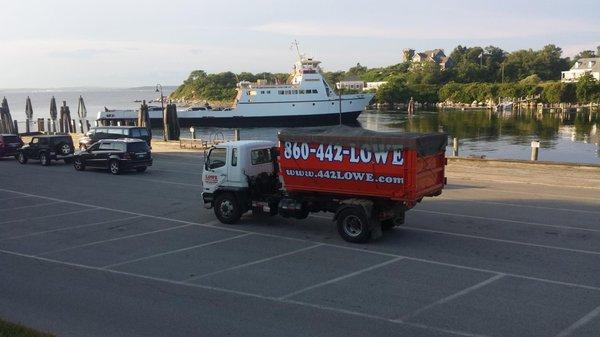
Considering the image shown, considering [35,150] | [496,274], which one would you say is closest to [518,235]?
[496,274]

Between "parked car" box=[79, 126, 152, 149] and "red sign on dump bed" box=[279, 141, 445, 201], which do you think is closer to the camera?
"red sign on dump bed" box=[279, 141, 445, 201]

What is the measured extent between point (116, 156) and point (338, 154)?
1697cm

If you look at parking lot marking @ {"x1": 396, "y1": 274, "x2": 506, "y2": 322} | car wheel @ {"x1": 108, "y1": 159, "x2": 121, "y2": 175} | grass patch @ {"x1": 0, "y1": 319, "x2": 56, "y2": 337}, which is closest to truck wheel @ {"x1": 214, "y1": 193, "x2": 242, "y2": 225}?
parking lot marking @ {"x1": 396, "y1": 274, "x2": 506, "y2": 322}

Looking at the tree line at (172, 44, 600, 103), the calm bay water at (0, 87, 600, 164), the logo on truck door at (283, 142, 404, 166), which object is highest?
the tree line at (172, 44, 600, 103)

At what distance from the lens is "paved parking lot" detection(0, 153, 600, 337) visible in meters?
9.04

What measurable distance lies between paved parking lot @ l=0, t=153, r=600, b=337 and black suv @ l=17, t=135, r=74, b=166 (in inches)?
488

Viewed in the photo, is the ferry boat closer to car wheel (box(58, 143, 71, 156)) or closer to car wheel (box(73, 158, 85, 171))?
car wheel (box(58, 143, 71, 156))

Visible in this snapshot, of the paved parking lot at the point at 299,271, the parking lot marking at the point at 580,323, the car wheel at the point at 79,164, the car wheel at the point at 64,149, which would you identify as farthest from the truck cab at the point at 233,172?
the car wheel at the point at 64,149

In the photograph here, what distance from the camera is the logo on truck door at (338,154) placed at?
1370cm

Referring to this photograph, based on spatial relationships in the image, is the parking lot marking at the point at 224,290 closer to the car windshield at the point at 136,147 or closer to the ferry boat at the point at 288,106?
the car windshield at the point at 136,147

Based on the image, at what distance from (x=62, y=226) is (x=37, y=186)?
876 cm

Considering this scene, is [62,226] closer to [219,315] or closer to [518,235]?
[219,315]

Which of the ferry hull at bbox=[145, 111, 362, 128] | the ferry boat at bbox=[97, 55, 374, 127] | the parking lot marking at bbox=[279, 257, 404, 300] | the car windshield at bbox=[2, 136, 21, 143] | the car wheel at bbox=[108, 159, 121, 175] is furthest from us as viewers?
the ferry hull at bbox=[145, 111, 362, 128]

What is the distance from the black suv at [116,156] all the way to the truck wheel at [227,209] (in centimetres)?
1297
